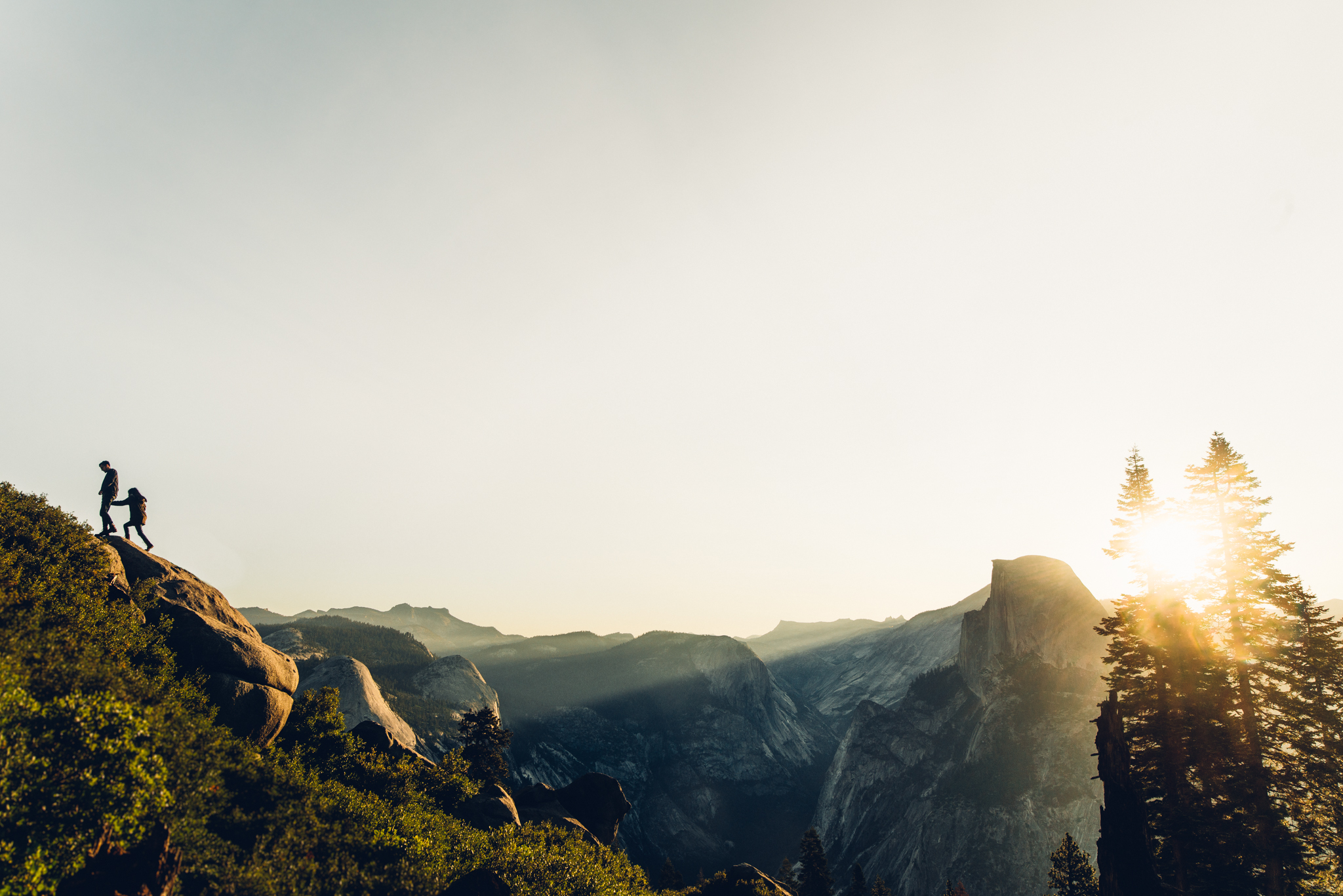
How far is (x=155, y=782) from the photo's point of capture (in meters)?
14.7

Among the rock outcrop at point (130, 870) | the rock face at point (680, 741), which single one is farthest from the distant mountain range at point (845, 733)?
the rock outcrop at point (130, 870)

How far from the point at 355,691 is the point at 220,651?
189 feet

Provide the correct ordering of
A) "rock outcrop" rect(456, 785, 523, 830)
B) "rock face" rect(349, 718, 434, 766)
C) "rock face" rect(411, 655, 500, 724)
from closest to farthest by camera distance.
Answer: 1. "rock outcrop" rect(456, 785, 523, 830)
2. "rock face" rect(349, 718, 434, 766)
3. "rock face" rect(411, 655, 500, 724)

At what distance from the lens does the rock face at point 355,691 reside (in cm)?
7081

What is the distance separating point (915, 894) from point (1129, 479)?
52.5 meters

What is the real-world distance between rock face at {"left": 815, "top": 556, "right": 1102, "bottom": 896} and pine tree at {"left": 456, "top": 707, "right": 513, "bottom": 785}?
47.8 m

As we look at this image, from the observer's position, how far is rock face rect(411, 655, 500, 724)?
332ft

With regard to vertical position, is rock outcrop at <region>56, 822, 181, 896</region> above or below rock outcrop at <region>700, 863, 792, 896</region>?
above

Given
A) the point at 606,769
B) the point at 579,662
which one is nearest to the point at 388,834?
the point at 606,769

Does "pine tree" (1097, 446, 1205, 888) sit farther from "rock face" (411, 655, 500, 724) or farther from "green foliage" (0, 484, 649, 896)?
"rock face" (411, 655, 500, 724)

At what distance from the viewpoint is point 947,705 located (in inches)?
3467

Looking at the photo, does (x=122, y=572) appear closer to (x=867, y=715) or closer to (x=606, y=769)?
(x=867, y=715)

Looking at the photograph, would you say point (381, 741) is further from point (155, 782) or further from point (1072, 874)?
point (1072, 874)

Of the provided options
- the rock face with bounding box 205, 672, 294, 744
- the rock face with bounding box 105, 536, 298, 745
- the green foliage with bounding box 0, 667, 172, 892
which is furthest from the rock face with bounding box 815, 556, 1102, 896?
the green foliage with bounding box 0, 667, 172, 892
